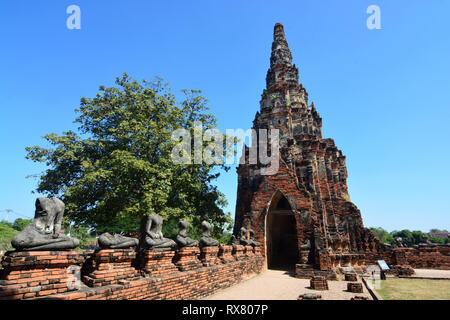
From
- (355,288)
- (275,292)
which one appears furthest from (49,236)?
(355,288)

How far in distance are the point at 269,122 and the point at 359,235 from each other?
37.8 ft

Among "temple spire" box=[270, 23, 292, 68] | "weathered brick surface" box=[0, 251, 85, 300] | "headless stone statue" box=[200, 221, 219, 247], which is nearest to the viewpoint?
"weathered brick surface" box=[0, 251, 85, 300]

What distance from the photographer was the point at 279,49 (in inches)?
1049

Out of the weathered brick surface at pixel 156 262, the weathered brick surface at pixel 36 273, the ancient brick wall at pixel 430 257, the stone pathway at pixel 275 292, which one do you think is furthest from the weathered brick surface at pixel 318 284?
the ancient brick wall at pixel 430 257

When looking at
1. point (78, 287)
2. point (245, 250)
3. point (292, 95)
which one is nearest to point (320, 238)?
point (245, 250)

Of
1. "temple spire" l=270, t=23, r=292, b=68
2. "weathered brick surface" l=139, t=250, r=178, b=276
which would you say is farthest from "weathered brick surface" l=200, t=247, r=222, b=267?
"temple spire" l=270, t=23, r=292, b=68

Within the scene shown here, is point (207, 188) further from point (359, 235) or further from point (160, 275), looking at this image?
point (359, 235)

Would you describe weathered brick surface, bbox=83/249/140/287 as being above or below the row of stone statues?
below

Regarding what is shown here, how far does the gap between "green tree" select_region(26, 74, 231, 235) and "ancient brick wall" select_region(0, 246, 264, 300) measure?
5.03m

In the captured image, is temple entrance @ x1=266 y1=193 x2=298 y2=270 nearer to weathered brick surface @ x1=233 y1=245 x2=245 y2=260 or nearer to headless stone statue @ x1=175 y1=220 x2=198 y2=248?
weathered brick surface @ x1=233 y1=245 x2=245 y2=260

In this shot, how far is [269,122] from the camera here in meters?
22.1

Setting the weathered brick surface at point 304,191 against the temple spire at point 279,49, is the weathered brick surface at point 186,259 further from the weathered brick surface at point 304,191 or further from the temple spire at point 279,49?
the temple spire at point 279,49

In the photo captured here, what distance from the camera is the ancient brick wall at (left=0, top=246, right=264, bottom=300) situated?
11.7ft

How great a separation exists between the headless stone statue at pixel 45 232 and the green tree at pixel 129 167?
6804 mm
